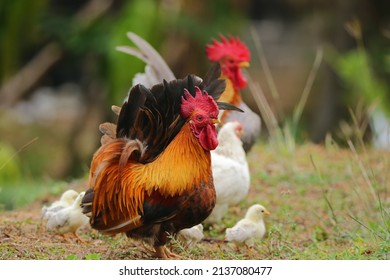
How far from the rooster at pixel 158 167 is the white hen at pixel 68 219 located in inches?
13.8

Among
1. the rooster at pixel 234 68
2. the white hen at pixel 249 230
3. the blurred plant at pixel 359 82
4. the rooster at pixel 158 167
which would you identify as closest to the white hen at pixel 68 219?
the rooster at pixel 158 167

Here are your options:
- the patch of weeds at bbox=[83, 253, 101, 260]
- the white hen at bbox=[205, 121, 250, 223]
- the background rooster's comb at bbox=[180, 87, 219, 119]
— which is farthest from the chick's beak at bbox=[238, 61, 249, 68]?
the patch of weeds at bbox=[83, 253, 101, 260]

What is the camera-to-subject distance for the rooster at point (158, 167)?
431 cm

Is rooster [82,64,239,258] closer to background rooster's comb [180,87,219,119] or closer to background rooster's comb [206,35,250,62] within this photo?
background rooster's comb [180,87,219,119]

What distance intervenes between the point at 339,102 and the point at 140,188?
8043 millimetres

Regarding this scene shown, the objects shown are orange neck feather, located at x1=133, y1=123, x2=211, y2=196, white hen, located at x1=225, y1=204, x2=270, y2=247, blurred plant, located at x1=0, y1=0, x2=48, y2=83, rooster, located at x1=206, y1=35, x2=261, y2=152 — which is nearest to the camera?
orange neck feather, located at x1=133, y1=123, x2=211, y2=196

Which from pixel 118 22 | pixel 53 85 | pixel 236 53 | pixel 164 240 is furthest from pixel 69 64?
pixel 164 240

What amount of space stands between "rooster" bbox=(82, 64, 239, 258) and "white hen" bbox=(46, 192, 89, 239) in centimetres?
35

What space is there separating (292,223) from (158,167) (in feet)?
4.24

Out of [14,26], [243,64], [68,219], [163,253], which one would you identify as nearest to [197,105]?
[163,253]

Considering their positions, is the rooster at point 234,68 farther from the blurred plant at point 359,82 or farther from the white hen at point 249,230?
the blurred plant at point 359,82

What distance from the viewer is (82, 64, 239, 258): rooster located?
170 inches

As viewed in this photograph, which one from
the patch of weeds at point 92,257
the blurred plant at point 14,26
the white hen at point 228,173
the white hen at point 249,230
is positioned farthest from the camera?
the blurred plant at point 14,26
